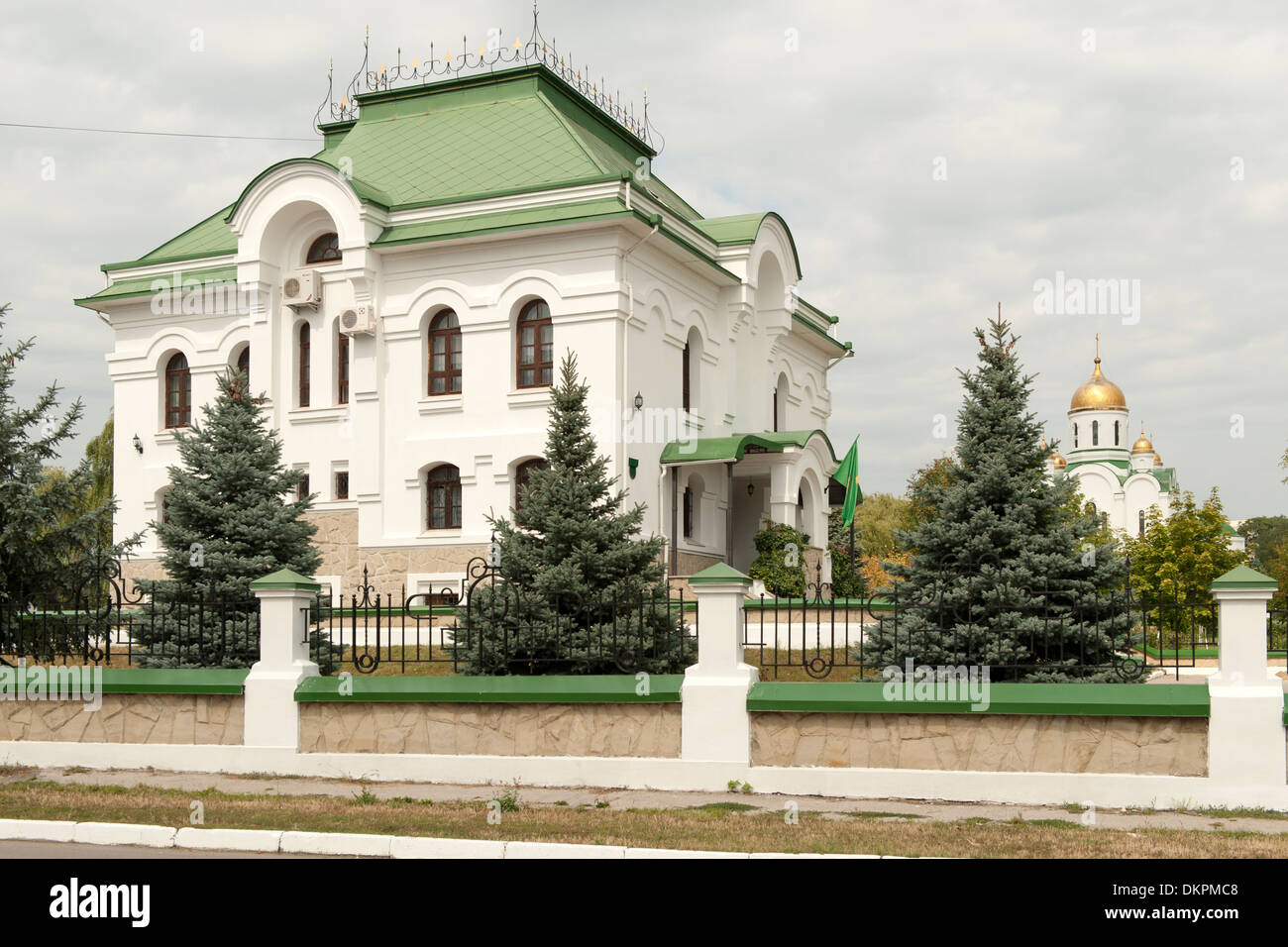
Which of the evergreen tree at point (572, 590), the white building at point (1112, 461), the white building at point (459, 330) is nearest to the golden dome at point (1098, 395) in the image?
the white building at point (1112, 461)

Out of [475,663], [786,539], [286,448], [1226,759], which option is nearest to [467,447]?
[286,448]

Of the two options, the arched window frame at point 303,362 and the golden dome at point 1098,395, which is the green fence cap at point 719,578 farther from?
the golden dome at point 1098,395

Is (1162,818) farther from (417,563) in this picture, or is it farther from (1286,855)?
(417,563)

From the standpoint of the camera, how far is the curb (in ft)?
26.0

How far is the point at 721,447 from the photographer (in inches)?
1061

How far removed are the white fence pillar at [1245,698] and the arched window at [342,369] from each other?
20.2 metres

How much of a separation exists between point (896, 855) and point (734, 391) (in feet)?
74.0

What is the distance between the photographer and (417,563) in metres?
25.7

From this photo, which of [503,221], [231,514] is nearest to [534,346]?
[503,221]

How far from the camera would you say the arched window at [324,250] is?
90.1 feet

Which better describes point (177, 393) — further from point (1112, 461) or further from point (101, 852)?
point (1112, 461)

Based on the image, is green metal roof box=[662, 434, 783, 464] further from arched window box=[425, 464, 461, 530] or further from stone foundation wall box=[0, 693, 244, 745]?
stone foundation wall box=[0, 693, 244, 745]

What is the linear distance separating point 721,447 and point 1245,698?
17.5 meters

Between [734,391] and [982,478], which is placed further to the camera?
[734,391]
